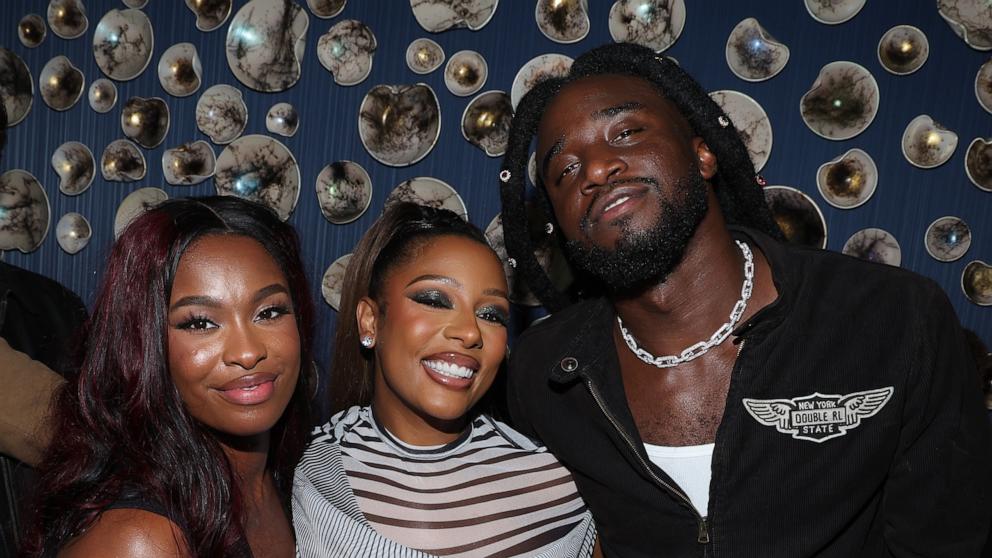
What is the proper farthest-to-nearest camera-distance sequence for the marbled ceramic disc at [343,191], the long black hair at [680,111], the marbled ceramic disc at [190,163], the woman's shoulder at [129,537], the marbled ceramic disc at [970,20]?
the marbled ceramic disc at [190,163] < the marbled ceramic disc at [343,191] < the marbled ceramic disc at [970,20] < the long black hair at [680,111] < the woman's shoulder at [129,537]

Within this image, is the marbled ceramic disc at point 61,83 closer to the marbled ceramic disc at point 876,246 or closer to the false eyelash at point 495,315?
the false eyelash at point 495,315

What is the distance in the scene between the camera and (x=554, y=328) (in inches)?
83.0

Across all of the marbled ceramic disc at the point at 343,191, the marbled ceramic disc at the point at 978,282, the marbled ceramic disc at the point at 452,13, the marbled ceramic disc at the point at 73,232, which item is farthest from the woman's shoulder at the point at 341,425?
the marbled ceramic disc at the point at 73,232

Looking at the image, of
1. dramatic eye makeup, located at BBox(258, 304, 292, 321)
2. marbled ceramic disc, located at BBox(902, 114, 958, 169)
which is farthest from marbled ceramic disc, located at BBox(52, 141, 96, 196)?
marbled ceramic disc, located at BBox(902, 114, 958, 169)

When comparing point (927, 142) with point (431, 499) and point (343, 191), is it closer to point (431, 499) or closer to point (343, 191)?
point (431, 499)

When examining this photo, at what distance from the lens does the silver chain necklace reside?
1812 mm

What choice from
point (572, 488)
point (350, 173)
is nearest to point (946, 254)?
point (572, 488)

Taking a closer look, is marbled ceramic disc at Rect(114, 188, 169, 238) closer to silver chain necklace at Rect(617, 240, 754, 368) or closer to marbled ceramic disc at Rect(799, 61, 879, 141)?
silver chain necklace at Rect(617, 240, 754, 368)

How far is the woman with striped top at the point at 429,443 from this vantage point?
5.13ft

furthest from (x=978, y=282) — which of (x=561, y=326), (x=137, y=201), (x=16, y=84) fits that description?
(x=16, y=84)

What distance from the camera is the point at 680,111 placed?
201cm

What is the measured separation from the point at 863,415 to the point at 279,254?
131 cm

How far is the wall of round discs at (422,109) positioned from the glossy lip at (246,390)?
1351mm

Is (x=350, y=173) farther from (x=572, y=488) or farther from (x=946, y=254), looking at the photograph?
(x=946, y=254)
